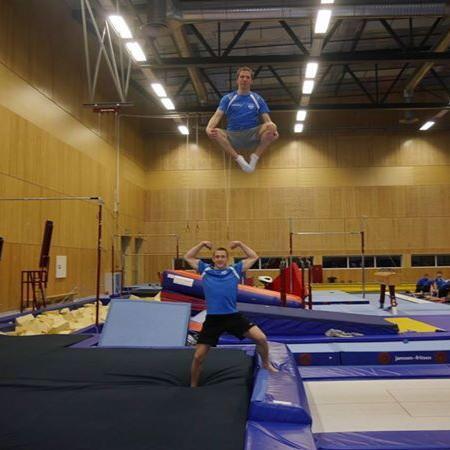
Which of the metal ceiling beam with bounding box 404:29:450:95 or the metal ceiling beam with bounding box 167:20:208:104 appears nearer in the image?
the metal ceiling beam with bounding box 167:20:208:104

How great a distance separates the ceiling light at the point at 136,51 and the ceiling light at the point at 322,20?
3.88m

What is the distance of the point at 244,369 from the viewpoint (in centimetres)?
383

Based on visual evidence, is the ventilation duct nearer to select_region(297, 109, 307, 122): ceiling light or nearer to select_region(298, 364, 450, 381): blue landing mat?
select_region(297, 109, 307, 122): ceiling light

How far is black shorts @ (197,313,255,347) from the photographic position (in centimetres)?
356

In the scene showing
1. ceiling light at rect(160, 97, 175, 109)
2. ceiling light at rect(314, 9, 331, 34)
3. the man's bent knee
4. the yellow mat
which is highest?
ceiling light at rect(314, 9, 331, 34)

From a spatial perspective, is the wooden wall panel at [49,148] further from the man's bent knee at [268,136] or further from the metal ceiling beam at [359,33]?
the metal ceiling beam at [359,33]

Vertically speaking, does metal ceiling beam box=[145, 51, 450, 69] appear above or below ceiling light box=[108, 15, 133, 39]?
above

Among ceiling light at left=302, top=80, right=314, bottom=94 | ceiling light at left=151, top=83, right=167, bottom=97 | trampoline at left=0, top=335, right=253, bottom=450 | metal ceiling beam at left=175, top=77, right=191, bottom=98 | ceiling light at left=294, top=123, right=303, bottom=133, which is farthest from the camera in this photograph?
ceiling light at left=294, top=123, right=303, bottom=133

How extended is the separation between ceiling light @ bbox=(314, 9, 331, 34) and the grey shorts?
5.65m

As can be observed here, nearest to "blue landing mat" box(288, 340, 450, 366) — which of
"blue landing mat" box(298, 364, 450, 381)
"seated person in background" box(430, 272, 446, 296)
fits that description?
"blue landing mat" box(298, 364, 450, 381)

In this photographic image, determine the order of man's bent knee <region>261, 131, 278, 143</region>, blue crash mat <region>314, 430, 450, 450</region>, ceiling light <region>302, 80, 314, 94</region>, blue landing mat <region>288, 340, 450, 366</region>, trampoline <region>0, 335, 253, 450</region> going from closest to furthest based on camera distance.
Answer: trampoline <region>0, 335, 253, 450</region> → blue crash mat <region>314, 430, 450, 450</region> → man's bent knee <region>261, 131, 278, 143</region> → blue landing mat <region>288, 340, 450, 366</region> → ceiling light <region>302, 80, 314, 94</region>

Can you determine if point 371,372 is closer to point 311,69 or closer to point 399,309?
point 399,309

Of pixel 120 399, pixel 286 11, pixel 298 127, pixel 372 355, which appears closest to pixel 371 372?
pixel 372 355

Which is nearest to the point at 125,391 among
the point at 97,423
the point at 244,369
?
the point at 97,423
